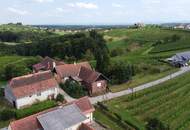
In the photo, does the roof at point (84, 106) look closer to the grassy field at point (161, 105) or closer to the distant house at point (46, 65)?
the grassy field at point (161, 105)

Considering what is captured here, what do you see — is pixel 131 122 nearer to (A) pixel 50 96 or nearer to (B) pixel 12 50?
(A) pixel 50 96

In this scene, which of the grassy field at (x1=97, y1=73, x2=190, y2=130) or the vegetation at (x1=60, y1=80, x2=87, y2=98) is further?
the vegetation at (x1=60, y1=80, x2=87, y2=98)

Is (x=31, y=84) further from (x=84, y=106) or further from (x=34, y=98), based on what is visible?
(x=84, y=106)

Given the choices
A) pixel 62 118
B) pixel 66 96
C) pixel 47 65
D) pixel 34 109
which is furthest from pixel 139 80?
pixel 62 118

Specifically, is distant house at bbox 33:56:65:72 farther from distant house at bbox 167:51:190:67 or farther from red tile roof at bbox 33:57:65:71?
distant house at bbox 167:51:190:67

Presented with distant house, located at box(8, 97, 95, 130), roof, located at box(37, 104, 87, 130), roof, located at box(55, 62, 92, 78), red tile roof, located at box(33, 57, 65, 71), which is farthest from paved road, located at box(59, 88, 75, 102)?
roof, located at box(37, 104, 87, 130)

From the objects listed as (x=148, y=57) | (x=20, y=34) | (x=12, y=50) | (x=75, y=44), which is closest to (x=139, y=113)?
(x=148, y=57)

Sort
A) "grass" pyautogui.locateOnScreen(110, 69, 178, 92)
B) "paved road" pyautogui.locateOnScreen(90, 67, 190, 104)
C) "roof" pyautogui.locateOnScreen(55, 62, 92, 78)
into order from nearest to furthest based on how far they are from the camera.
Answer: "paved road" pyautogui.locateOnScreen(90, 67, 190, 104)
"grass" pyautogui.locateOnScreen(110, 69, 178, 92)
"roof" pyautogui.locateOnScreen(55, 62, 92, 78)
